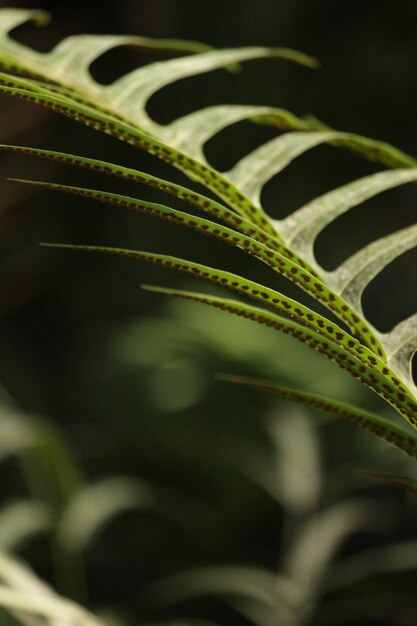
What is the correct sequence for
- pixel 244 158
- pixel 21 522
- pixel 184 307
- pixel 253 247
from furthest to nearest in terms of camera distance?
pixel 184 307, pixel 21 522, pixel 244 158, pixel 253 247

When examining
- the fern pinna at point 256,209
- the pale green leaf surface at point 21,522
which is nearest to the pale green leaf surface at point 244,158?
the fern pinna at point 256,209

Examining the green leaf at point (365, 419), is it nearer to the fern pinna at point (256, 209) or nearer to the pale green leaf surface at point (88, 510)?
the fern pinna at point (256, 209)

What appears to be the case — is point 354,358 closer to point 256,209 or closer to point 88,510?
point 256,209

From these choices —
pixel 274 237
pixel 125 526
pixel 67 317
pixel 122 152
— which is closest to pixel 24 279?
pixel 67 317

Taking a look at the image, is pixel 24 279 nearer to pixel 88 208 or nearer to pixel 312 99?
pixel 88 208

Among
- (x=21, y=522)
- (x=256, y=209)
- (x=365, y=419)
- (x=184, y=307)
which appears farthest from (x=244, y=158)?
(x=184, y=307)

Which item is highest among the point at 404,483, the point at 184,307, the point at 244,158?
the point at 184,307

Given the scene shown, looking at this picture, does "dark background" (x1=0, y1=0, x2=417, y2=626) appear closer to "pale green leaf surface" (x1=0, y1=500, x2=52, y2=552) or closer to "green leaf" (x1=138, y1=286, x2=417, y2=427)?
"pale green leaf surface" (x1=0, y1=500, x2=52, y2=552)
